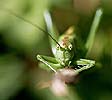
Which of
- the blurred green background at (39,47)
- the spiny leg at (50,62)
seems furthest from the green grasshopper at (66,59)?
the blurred green background at (39,47)

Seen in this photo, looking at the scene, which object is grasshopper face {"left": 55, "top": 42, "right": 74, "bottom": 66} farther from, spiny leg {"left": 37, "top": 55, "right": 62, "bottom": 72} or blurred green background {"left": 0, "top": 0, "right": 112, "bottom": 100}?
blurred green background {"left": 0, "top": 0, "right": 112, "bottom": 100}

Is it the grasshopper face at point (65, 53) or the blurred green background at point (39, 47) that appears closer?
the grasshopper face at point (65, 53)

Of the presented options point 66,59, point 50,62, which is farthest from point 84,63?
point 50,62

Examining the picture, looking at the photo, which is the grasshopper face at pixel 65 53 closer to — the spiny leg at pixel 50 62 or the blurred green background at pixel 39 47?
the spiny leg at pixel 50 62

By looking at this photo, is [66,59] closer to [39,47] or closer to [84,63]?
[84,63]

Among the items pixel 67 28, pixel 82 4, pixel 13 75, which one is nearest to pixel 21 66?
pixel 13 75
